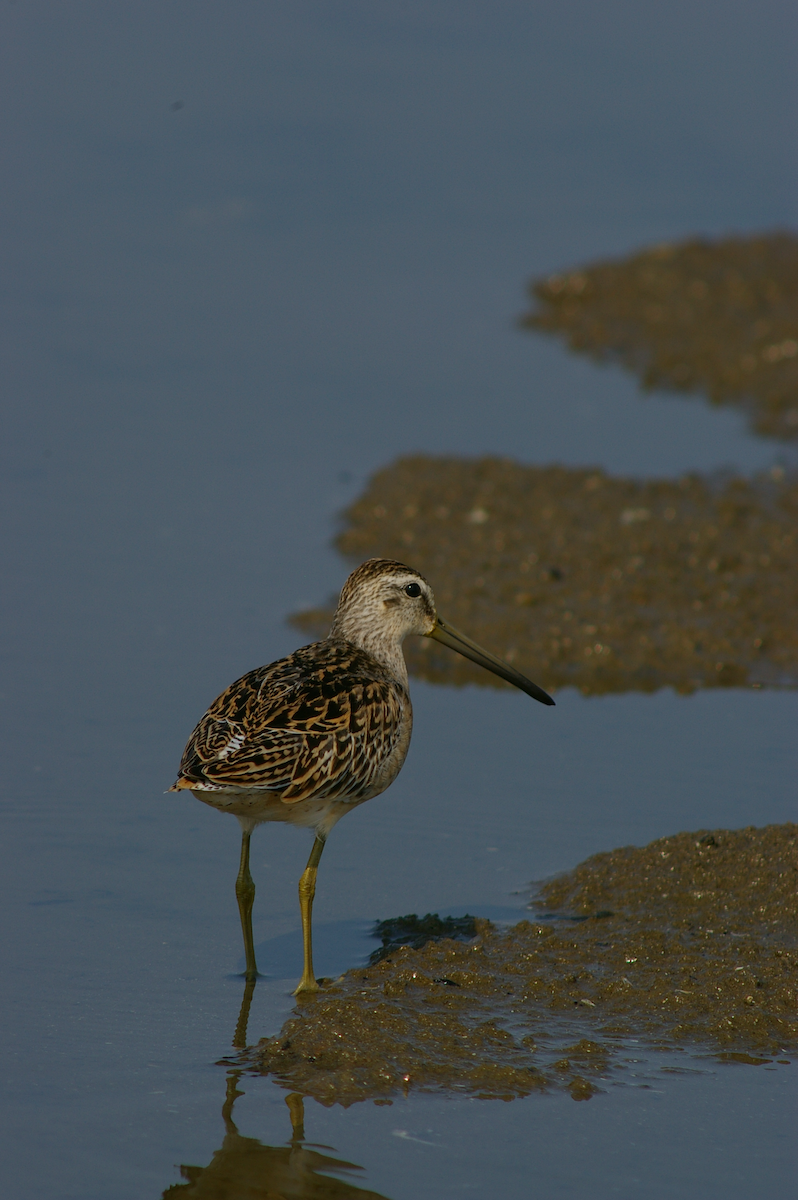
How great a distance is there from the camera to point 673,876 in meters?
5.97

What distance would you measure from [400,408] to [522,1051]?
669 centimetres

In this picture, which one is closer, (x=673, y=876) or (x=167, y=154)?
(x=673, y=876)

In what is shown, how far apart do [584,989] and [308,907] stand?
2.94 ft

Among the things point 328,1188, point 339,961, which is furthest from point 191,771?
point 328,1188

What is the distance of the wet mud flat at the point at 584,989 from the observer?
15.5 ft

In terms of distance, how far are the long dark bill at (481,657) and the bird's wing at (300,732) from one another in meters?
0.84

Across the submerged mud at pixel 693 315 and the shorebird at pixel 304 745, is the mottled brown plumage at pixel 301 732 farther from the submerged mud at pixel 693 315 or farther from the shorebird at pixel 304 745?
the submerged mud at pixel 693 315

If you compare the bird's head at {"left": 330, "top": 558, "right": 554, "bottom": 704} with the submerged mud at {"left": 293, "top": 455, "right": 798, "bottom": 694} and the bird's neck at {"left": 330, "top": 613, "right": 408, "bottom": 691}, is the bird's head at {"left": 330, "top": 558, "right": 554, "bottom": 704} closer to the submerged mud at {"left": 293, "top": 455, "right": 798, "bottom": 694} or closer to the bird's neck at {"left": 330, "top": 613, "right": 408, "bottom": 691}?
the bird's neck at {"left": 330, "top": 613, "right": 408, "bottom": 691}

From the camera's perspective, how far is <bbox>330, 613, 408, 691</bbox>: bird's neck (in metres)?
6.19

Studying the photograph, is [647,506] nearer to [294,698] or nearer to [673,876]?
[673,876]

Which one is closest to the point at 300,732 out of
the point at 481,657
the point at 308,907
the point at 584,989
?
the point at 308,907

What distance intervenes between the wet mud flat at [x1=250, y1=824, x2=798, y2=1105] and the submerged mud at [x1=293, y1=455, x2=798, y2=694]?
6.20 ft

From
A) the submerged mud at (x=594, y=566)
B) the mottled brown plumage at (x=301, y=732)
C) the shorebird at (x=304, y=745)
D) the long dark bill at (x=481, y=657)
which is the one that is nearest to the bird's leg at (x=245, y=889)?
the shorebird at (x=304, y=745)

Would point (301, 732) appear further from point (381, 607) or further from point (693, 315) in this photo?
point (693, 315)
